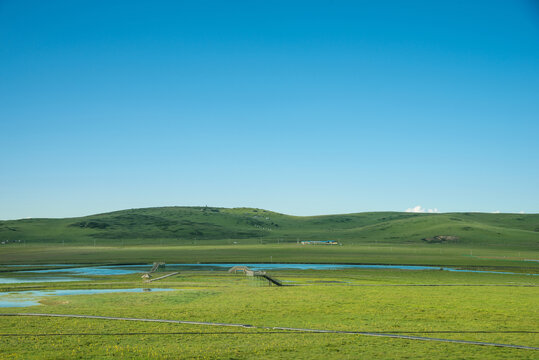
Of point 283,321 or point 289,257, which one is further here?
point 289,257

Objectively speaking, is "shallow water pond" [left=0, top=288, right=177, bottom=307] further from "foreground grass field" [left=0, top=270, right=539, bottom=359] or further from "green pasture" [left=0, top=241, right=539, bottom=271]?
"green pasture" [left=0, top=241, right=539, bottom=271]

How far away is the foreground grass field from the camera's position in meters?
25.9

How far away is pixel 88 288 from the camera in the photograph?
58.3 metres

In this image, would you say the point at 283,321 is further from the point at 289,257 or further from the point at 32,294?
the point at 289,257

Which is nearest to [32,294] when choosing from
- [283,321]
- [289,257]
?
[283,321]

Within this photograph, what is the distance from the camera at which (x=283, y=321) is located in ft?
115

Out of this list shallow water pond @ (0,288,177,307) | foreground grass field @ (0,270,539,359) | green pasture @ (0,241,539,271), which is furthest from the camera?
green pasture @ (0,241,539,271)

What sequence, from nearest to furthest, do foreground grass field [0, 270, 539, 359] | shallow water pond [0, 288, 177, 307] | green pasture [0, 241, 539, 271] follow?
foreground grass field [0, 270, 539, 359] < shallow water pond [0, 288, 177, 307] < green pasture [0, 241, 539, 271]

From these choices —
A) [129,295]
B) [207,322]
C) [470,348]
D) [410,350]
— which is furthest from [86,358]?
[129,295]

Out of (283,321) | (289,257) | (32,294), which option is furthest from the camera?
(289,257)

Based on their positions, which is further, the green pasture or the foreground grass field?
the green pasture

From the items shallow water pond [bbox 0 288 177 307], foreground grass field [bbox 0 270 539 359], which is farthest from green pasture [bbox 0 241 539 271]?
shallow water pond [bbox 0 288 177 307]

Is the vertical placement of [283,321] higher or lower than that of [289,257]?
lower

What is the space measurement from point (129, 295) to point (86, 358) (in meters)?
26.5
